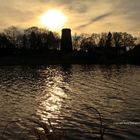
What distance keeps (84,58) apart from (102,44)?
32153mm

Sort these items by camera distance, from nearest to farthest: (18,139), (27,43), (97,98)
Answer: (18,139), (97,98), (27,43)

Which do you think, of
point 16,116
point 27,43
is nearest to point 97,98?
point 16,116

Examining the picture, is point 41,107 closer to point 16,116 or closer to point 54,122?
point 16,116

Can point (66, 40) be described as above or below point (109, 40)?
below

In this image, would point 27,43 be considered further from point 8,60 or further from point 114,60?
point 114,60

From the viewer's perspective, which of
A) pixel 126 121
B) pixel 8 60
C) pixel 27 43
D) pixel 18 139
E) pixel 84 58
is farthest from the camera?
pixel 27 43

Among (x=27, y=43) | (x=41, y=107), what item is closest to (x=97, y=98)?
(x=41, y=107)

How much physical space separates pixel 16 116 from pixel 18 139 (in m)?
7.13

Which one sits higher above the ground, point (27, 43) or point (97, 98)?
point (27, 43)

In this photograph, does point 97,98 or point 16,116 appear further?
point 97,98

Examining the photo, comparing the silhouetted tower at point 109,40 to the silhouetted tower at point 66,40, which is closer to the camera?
the silhouetted tower at point 66,40

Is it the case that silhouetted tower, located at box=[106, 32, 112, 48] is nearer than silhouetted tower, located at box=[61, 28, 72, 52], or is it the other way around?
silhouetted tower, located at box=[61, 28, 72, 52]

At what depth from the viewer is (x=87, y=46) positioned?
162 metres

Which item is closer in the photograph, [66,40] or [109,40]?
[66,40]
